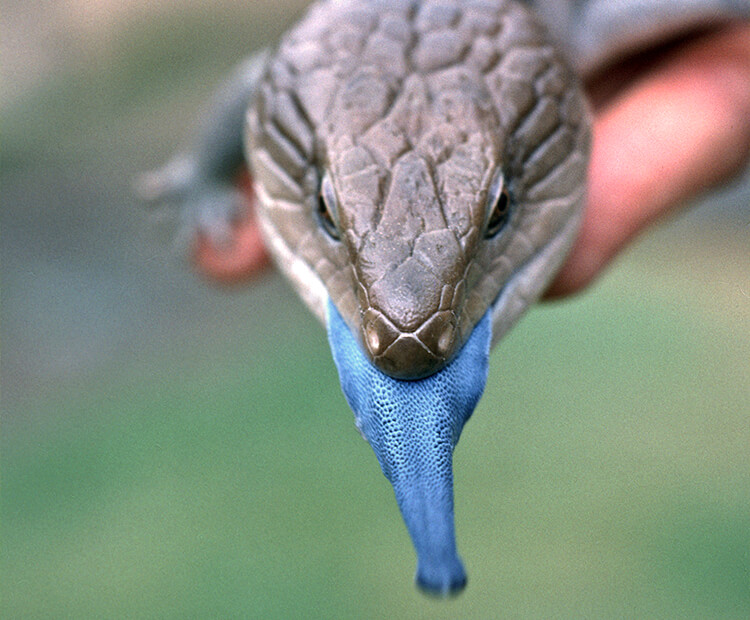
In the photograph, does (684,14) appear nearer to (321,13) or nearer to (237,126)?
(321,13)

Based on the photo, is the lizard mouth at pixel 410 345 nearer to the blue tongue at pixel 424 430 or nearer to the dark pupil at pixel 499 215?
the blue tongue at pixel 424 430

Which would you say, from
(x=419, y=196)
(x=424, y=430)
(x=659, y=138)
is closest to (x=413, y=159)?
(x=419, y=196)

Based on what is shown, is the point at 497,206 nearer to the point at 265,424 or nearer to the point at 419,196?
the point at 419,196

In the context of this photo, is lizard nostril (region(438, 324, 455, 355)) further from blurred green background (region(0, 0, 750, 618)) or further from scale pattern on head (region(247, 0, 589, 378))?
blurred green background (region(0, 0, 750, 618))

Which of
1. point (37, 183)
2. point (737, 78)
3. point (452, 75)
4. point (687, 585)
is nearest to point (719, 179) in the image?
point (737, 78)

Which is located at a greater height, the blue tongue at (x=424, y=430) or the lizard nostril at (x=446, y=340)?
the lizard nostril at (x=446, y=340)

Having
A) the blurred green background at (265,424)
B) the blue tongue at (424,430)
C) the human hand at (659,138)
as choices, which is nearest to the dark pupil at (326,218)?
the blue tongue at (424,430)
